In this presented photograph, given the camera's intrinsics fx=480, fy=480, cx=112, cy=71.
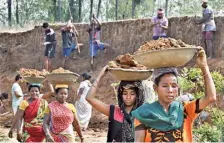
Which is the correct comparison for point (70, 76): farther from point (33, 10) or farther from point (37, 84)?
point (33, 10)

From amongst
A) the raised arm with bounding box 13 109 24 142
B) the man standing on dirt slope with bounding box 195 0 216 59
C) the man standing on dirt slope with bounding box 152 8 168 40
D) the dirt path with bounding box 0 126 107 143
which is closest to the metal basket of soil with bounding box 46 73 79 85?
the raised arm with bounding box 13 109 24 142

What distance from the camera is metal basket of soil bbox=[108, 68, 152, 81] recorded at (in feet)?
12.6

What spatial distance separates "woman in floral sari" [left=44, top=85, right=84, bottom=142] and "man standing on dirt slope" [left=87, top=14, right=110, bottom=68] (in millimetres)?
11548

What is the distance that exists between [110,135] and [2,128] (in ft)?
36.3

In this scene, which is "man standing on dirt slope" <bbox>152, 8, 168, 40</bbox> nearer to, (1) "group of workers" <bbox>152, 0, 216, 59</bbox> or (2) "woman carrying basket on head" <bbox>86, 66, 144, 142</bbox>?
(1) "group of workers" <bbox>152, 0, 216, 59</bbox>

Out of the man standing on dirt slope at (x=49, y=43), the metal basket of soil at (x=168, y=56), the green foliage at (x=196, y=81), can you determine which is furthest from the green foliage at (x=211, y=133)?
the man standing on dirt slope at (x=49, y=43)

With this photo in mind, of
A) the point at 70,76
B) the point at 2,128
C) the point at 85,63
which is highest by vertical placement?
the point at 70,76

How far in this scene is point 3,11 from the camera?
43.3m

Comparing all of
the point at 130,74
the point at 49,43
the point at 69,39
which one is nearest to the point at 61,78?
the point at 130,74

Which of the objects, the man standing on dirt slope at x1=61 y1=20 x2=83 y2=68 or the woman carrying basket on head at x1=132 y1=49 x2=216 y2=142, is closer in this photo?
the woman carrying basket on head at x1=132 y1=49 x2=216 y2=142

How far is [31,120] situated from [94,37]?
11.5m

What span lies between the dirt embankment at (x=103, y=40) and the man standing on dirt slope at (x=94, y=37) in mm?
783

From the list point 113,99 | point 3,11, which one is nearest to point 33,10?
point 3,11

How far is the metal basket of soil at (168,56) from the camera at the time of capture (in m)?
→ 3.14
